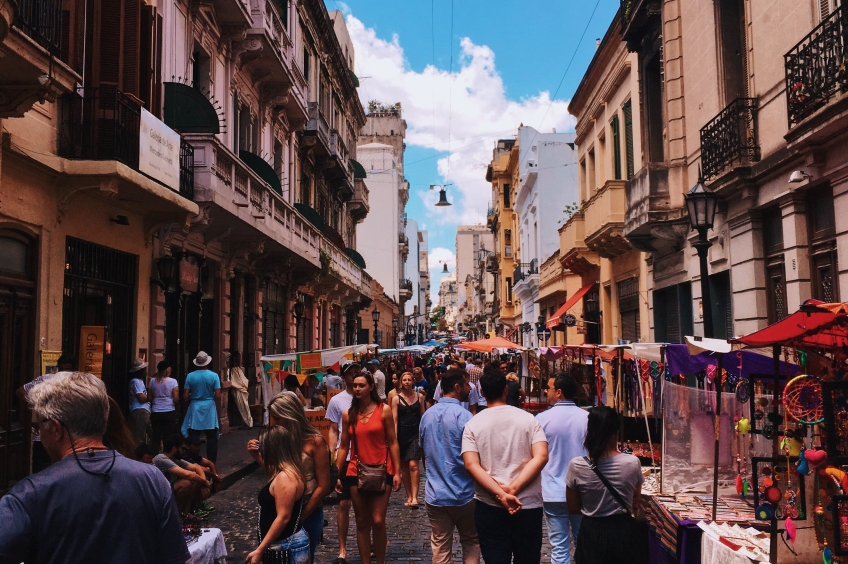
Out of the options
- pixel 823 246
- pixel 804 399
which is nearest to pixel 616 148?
pixel 823 246

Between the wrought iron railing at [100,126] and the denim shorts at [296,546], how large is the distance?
7407 mm

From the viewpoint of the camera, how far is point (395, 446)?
6.98 m

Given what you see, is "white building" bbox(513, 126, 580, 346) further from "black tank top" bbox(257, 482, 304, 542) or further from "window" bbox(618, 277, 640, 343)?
"black tank top" bbox(257, 482, 304, 542)

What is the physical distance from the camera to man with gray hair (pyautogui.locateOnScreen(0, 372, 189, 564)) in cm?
261

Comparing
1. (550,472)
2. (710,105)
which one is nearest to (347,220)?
(710,105)

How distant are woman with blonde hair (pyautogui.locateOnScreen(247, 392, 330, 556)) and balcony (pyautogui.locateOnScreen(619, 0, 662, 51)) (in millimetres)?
13247

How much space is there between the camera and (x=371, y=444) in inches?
269

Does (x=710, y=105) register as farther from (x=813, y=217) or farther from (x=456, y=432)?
(x=456, y=432)

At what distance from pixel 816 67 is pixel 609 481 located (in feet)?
21.8

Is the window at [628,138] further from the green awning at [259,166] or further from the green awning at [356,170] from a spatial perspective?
the green awning at [356,170]

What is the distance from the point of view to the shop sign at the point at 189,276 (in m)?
15.3

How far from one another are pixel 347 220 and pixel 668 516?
3436cm

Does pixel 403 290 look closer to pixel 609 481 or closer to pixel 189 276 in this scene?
pixel 189 276

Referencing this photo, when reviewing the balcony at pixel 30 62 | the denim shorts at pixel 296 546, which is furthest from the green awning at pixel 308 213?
the denim shorts at pixel 296 546
